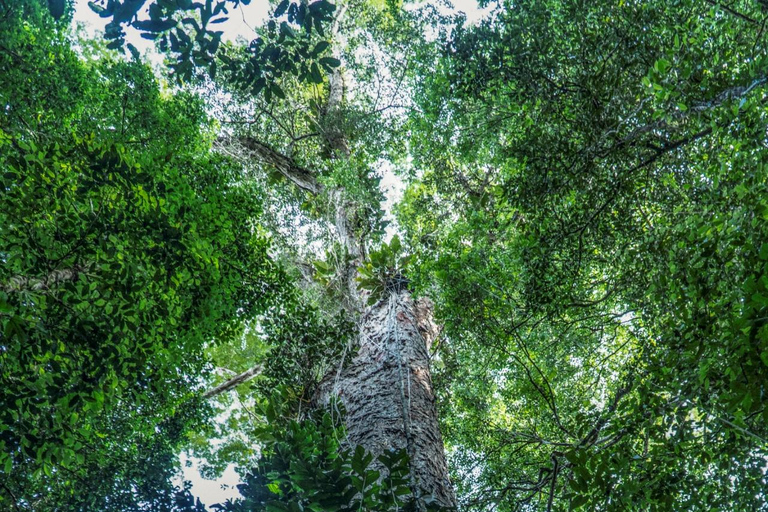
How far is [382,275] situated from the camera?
7137 millimetres

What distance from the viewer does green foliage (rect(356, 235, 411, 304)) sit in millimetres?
6992

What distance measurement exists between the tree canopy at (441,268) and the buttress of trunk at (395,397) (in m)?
0.08

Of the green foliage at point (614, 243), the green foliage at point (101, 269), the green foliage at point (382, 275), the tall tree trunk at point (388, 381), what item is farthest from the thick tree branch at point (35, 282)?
the green foliage at point (382, 275)

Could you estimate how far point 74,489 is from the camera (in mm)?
5172

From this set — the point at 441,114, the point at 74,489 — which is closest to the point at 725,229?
the point at 441,114

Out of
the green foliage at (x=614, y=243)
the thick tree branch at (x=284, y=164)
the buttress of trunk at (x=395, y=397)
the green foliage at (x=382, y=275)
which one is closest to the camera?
the green foliage at (x=614, y=243)

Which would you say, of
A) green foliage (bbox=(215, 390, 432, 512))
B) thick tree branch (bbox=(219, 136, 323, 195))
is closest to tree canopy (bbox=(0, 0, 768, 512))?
green foliage (bbox=(215, 390, 432, 512))

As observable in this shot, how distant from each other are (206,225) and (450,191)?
4518 millimetres

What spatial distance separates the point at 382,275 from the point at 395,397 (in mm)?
2779

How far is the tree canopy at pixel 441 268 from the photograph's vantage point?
8.79 ft

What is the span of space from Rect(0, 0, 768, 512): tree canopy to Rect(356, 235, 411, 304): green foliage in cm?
4

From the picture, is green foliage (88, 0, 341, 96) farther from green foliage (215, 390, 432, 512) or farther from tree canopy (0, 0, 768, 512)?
green foliage (215, 390, 432, 512)

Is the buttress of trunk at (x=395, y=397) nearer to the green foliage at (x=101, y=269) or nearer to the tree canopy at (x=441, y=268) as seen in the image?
the tree canopy at (x=441, y=268)

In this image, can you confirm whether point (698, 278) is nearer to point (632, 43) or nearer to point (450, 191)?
point (632, 43)
